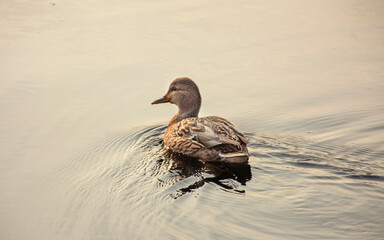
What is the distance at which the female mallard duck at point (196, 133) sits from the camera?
736cm

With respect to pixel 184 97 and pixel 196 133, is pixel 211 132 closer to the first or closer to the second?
pixel 196 133

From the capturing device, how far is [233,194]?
6320 mm

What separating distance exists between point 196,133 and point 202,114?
50.8 inches

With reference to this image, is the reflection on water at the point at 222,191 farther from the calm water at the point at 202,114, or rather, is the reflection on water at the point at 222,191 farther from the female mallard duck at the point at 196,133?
the female mallard duck at the point at 196,133

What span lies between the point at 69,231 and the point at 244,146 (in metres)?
2.99

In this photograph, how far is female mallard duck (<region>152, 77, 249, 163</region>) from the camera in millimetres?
7359

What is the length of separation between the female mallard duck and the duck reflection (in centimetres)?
9

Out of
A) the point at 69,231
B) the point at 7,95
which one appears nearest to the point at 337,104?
the point at 69,231

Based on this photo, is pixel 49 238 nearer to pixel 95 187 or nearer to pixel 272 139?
pixel 95 187

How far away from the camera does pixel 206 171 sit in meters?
7.23

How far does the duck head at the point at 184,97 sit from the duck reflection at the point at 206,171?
3.37 feet

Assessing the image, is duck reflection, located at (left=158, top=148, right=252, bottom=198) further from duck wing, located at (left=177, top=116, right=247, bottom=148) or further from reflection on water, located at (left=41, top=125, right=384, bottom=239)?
duck wing, located at (left=177, top=116, right=247, bottom=148)

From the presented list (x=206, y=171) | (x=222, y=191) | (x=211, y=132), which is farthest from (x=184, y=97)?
(x=222, y=191)

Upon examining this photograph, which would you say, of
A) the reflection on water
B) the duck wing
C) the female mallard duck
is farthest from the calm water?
the duck wing
